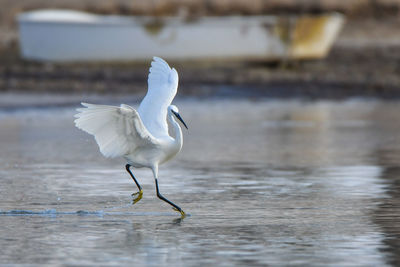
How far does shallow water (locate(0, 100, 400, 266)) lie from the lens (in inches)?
326

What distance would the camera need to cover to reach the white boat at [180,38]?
2894cm

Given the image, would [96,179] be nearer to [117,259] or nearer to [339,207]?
[339,207]

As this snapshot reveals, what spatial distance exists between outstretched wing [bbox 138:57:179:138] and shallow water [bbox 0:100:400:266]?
760 mm

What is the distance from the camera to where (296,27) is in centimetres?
2906

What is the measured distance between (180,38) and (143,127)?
1939cm

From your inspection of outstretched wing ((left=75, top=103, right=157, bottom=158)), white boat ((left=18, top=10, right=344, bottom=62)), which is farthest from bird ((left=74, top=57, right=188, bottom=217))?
white boat ((left=18, top=10, right=344, bottom=62))

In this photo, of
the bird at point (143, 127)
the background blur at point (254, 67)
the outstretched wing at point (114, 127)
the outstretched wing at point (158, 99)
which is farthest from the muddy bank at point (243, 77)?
the outstretched wing at point (114, 127)

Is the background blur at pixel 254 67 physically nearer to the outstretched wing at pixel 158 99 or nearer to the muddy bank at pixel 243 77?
the muddy bank at pixel 243 77

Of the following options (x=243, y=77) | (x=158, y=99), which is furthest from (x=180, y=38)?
(x=158, y=99)

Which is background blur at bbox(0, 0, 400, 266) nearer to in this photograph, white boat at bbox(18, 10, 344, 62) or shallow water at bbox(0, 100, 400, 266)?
shallow water at bbox(0, 100, 400, 266)

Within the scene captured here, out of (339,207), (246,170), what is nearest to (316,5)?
(246,170)

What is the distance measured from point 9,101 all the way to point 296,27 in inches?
396

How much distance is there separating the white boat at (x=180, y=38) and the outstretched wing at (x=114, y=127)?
19.0m

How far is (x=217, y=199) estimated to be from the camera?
35.3 ft
